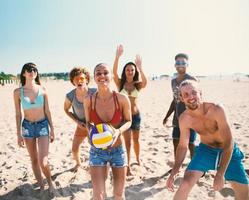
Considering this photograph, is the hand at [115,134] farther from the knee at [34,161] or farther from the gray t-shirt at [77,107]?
the knee at [34,161]

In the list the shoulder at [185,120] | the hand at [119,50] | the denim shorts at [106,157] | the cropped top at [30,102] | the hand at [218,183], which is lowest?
the hand at [218,183]

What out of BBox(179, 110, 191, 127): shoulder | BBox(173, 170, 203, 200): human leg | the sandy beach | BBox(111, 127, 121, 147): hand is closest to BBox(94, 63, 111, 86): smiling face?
BBox(111, 127, 121, 147): hand

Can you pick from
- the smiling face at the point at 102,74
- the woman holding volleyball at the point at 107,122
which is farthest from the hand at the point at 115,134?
the smiling face at the point at 102,74

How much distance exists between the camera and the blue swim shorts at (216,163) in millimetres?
2997

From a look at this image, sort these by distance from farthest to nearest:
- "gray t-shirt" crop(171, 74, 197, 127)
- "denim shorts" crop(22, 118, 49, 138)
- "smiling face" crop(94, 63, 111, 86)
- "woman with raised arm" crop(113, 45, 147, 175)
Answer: "woman with raised arm" crop(113, 45, 147, 175), "gray t-shirt" crop(171, 74, 197, 127), "denim shorts" crop(22, 118, 49, 138), "smiling face" crop(94, 63, 111, 86)

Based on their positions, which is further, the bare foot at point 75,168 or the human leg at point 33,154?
the bare foot at point 75,168

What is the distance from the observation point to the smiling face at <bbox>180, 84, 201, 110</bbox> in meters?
2.86

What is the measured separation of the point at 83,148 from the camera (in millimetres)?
6598

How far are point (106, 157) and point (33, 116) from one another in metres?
1.48

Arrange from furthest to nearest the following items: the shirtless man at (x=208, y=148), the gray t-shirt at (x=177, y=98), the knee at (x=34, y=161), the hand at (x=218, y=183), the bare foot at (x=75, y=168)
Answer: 1. the bare foot at (x=75, y=168)
2. the gray t-shirt at (x=177, y=98)
3. the knee at (x=34, y=161)
4. the shirtless man at (x=208, y=148)
5. the hand at (x=218, y=183)

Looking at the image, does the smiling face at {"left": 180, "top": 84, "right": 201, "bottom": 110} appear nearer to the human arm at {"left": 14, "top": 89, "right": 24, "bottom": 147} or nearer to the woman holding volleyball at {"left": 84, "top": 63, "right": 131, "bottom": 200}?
the woman holding volleyball at {"left": 84, "top": 63, "right": 131, "bottom": 200}

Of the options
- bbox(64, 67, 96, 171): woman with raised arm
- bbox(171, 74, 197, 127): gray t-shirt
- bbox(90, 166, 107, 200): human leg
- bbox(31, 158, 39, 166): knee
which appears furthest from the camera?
bbox(171, 74, 197, 127): gray t-shirt

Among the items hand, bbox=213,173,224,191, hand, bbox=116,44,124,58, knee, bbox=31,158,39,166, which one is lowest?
knee, bbox=31,158,39,166

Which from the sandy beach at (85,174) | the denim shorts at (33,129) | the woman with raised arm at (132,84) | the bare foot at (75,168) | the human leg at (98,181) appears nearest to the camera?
the human leg at (98,181)
